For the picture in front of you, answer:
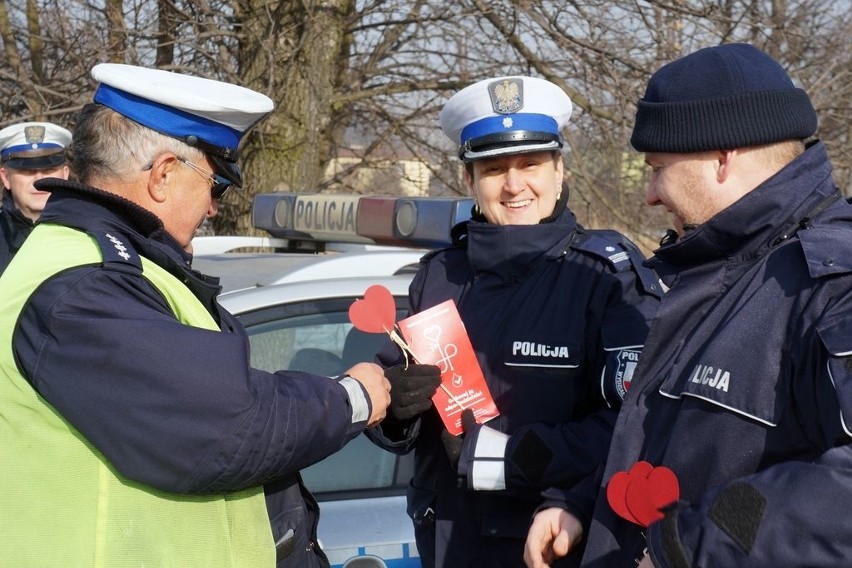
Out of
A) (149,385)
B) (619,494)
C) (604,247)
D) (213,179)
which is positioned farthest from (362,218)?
(619,494)

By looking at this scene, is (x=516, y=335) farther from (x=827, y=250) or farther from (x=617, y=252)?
(x=827, y=250)

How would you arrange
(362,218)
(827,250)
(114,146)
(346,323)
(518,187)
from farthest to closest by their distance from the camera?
(362,218) → (346,323) → (518,187) → (114,146) → (827,250)

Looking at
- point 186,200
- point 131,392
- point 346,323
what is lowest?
point 346,323

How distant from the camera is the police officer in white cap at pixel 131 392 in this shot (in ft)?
5.65

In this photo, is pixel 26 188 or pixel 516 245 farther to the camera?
pixel 26 188

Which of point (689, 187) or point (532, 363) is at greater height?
point (689, 187)

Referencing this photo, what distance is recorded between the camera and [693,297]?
1.73 m

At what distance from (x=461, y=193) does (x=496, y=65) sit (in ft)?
3.66

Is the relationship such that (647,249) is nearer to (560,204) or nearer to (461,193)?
(461,193)

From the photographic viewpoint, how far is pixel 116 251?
1833 mm

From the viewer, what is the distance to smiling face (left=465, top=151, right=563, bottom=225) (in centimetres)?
255

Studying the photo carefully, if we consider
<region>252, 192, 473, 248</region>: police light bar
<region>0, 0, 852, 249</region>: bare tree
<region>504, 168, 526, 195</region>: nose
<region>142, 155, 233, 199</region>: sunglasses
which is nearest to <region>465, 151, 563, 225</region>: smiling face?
<region>504, 168, 526, 195</region>: nose

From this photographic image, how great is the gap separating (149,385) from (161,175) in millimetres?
515

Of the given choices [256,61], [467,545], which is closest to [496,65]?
[256,61]
